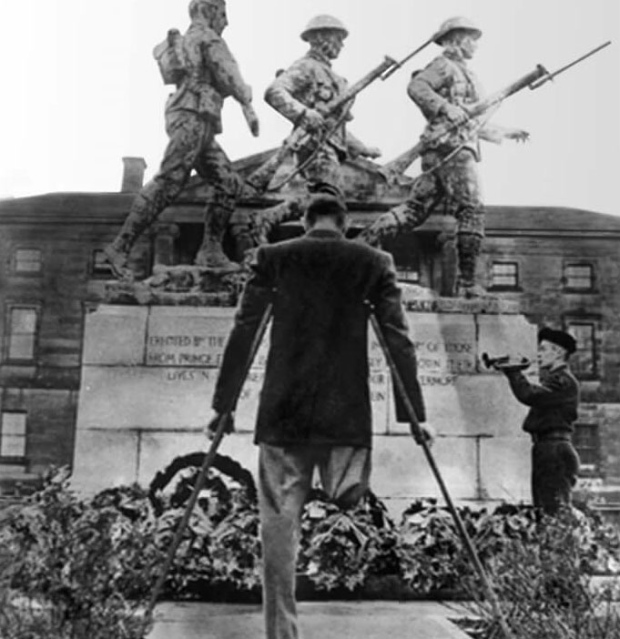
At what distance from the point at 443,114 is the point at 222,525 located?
6.15 metres

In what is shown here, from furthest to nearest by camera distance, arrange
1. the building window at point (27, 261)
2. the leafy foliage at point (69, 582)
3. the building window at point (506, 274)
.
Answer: the building window at point (27, 261), the building window at point (506, 274), the leafy foliage at point (69, 582)

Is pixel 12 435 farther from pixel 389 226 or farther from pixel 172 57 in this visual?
pixel 389 226

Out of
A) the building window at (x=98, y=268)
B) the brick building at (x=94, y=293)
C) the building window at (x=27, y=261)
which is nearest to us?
the brick building at (x=94, y=293)

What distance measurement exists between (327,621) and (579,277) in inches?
1226

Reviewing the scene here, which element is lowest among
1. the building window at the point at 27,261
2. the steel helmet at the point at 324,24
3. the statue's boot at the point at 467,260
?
the statue's boot at the point at 467,260

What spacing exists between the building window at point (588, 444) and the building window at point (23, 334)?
17066mm

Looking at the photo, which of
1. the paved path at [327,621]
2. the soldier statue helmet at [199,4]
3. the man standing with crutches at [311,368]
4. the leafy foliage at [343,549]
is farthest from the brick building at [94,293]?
the man standing with crutches at [311,368]

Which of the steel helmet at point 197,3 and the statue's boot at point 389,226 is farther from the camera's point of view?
the steel helmet at point 197,3

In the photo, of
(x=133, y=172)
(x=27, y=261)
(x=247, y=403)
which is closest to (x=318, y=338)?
(x=247, y=403)

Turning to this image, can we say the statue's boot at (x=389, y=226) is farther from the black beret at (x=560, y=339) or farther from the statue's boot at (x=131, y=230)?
the black beret at (x=560, y=339)

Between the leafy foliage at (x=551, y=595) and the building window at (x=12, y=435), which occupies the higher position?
the building window at (x=12, y=435)

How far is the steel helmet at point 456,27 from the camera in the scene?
43.5 ft

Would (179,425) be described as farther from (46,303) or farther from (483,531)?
(46,303)

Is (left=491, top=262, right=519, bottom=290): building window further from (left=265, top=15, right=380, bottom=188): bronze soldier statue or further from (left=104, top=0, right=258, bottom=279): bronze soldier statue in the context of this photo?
(left=104, top=0, right=258, bottom=279): bronze soldier statue
